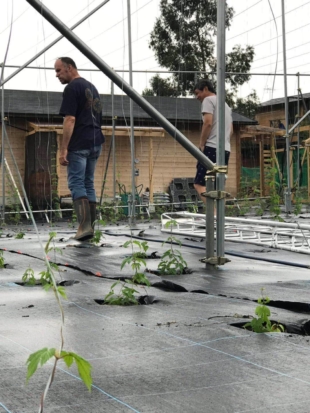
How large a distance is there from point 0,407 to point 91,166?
19.4 ft

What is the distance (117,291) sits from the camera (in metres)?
4.48

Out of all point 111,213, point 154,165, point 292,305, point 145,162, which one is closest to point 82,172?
point 292,305

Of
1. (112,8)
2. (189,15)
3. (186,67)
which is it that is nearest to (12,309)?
(112,8)

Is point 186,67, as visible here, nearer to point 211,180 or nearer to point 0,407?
point 211,180

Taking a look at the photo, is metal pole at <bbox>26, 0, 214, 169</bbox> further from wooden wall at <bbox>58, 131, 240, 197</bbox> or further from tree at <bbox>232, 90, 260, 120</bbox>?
tree at <bbox>232, 90, 260, 120</bbox>

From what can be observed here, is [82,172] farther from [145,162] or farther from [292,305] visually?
[145,162]

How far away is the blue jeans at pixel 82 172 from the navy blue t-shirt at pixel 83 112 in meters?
0.08

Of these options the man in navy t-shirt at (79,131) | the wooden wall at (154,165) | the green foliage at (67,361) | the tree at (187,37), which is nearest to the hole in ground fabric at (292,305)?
the green foliage at (67,361)

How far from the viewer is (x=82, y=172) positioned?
778cm

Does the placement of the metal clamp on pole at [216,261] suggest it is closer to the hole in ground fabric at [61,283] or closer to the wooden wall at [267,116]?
the hole in ground fabric at [61,283]

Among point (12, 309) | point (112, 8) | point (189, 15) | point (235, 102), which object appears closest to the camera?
point (12, 309)


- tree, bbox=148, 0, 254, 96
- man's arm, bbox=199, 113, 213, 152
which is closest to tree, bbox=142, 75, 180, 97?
tree, bbox=148, 0, 254, 96

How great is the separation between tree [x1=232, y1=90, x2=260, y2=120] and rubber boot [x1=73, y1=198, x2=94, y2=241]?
19510 mm

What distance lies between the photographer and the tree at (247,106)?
88.1 ft
